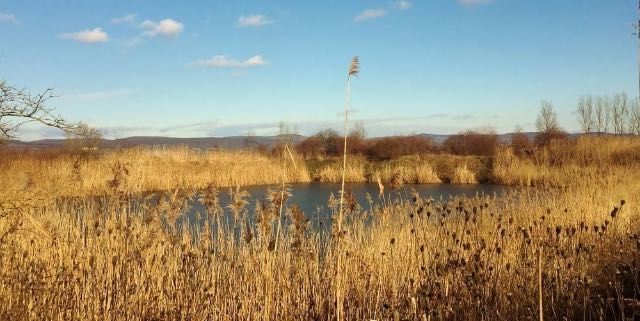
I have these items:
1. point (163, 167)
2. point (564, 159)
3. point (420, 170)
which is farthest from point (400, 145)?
point (163, 167)

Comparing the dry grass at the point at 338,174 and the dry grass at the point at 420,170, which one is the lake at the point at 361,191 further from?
the dry grass at the point at 338,174

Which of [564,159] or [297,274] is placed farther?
[564,159]

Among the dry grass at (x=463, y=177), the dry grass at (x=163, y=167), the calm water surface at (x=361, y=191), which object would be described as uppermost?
the dry grass at (x=163, y=167)

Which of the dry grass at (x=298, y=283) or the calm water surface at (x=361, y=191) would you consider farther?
the calm water surface at (x=361, y=191)

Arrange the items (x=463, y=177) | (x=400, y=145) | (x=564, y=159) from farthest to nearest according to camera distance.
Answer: (x=400, y=145) < (x=463, y=177) < (x=564, y=159)

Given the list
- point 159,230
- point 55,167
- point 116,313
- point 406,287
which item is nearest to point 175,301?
point 116,313

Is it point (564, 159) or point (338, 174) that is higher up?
point (564, 159)

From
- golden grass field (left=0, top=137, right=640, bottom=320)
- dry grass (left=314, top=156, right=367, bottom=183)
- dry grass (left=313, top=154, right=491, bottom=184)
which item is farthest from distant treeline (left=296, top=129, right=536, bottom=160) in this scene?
golden grass field (left=0, top=137, right=640, bottom=320)

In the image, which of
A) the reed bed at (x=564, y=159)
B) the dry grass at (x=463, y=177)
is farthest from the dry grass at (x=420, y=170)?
A: the reed bed at (x=564, y=159)

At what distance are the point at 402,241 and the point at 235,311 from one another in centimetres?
275

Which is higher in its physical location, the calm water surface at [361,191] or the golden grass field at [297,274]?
the golden grass field at [297,274]

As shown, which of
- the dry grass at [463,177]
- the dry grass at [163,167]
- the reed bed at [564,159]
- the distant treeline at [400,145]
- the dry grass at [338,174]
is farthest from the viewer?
the distant treeline at [400,145]

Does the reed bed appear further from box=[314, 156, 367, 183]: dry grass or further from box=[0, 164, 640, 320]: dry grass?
box=[0, 164, 640, 320]: dry grass

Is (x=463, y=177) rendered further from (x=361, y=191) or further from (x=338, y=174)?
(x=361, y=191)
